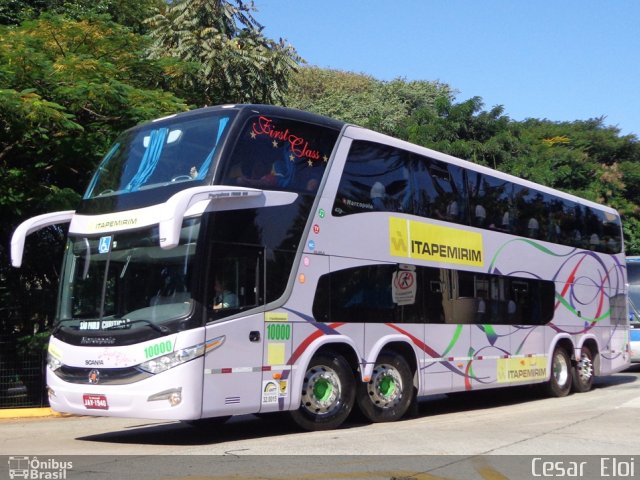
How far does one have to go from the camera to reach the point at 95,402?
387 inches

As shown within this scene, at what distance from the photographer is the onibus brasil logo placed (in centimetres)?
768

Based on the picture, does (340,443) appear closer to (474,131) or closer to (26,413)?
(26,413)

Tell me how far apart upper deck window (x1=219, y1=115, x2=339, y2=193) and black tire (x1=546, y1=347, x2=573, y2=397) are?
816 cm

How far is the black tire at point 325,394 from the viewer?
11.0 meters

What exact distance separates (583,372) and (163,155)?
11.6m

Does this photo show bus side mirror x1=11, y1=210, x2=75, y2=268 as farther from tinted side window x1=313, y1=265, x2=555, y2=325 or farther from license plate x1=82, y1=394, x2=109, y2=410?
tinted side window x1=313, y1=265, x2=555, y2=325

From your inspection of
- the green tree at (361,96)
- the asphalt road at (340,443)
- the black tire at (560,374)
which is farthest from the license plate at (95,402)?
the green tree at (361,96)

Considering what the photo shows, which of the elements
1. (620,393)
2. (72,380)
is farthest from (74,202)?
(620,393)

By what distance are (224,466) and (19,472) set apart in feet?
6.73

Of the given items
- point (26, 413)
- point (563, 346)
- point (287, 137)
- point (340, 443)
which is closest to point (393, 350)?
point (340, 443)

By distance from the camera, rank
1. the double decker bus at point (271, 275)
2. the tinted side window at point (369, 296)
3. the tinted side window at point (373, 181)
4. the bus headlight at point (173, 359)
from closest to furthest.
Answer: the bus headlight at point (173, 359) → the double decker bus at point (271, 275) → the tinted side window at point (369, 296) → the tinted side window at point (373, 181)

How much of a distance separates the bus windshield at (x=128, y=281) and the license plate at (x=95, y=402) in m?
0.85

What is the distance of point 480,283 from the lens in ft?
47.6

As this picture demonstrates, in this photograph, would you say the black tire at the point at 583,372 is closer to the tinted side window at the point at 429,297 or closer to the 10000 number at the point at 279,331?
the tinted side window at the point at 429,297
